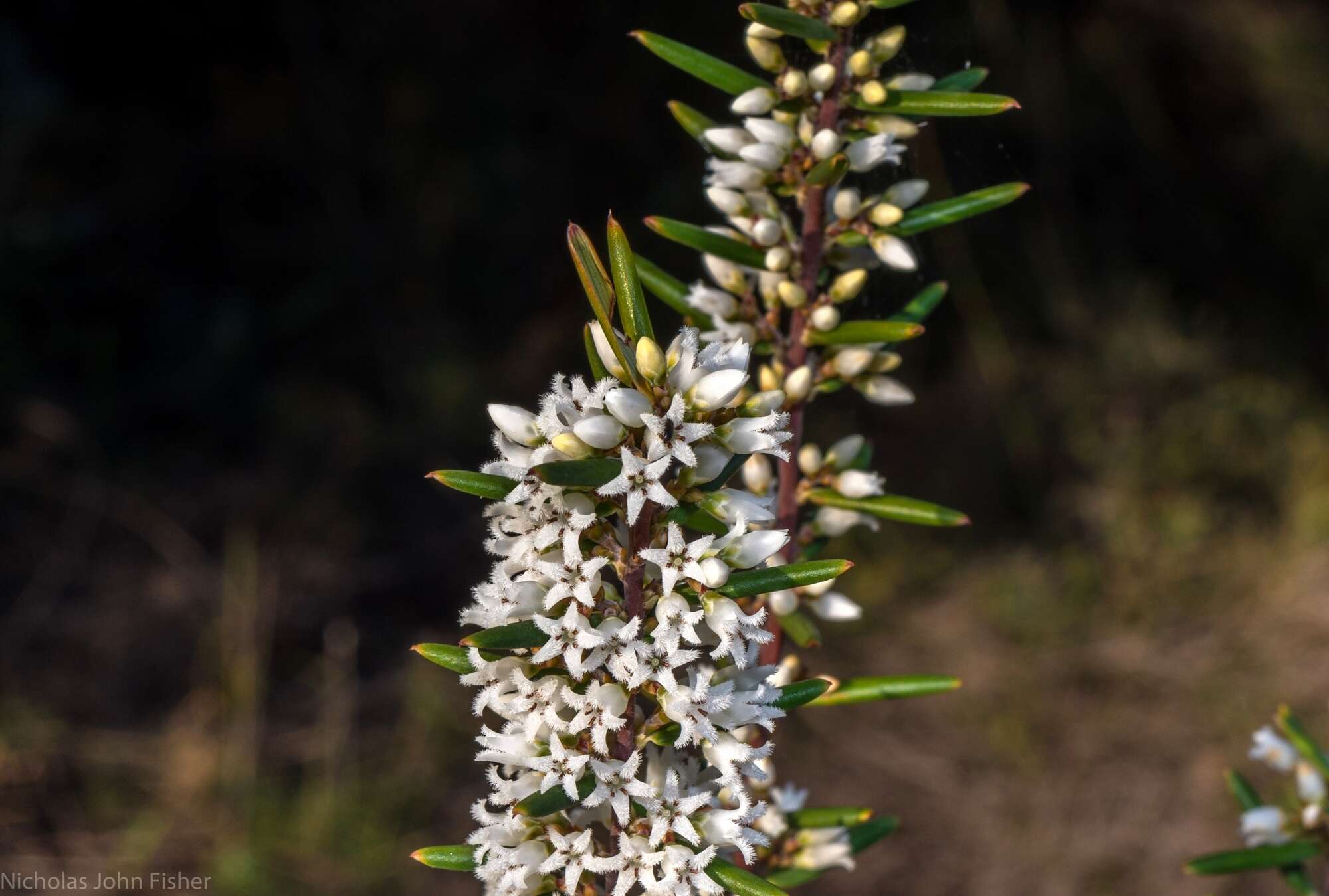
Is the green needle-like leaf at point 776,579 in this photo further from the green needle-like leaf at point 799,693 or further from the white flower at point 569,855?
the white flower at point 569,855

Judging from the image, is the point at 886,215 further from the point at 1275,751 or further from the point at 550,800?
the point at 1275,751

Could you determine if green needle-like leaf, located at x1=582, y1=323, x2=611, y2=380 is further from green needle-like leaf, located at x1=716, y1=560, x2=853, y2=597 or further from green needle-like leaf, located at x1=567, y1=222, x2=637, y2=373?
green needle-like leaf, located at x1=716, y1=560, x2=853, y2=597

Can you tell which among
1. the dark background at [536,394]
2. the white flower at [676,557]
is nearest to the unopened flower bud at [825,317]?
the white flower at [676,557]

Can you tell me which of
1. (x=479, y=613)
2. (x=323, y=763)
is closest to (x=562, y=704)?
(x=479, y=613)

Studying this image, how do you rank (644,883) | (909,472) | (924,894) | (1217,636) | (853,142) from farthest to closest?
(909,472) < (1217,636) < (924,894) < (853,142) < (644,883)

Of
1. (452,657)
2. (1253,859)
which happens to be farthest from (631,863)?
(1253,859)

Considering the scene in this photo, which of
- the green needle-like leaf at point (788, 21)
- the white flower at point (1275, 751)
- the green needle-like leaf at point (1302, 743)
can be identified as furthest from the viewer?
the white flower at point (1275, 751)

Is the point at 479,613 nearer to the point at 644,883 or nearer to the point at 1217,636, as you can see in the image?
the point at 644,883
